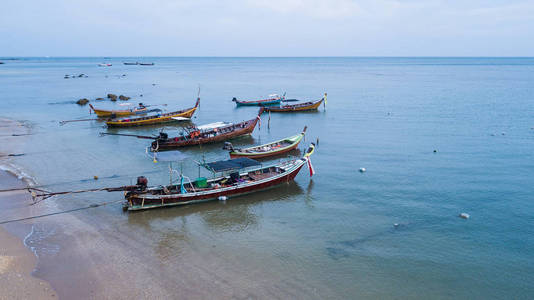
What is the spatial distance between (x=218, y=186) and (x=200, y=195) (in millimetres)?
A: 1313

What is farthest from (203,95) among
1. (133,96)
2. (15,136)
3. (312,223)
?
(312,223)

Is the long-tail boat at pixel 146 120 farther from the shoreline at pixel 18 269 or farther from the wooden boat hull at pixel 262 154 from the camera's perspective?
the shoreline at pixel 18 269

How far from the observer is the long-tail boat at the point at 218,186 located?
66.8 ft

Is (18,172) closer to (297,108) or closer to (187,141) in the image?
(187,141)

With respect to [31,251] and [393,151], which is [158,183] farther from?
[393,151]

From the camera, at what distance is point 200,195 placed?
21328mm

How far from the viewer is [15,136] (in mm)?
36375

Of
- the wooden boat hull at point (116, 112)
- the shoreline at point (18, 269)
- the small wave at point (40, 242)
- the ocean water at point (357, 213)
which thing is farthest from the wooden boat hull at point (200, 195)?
the wooden boat hull at point (116, 112)

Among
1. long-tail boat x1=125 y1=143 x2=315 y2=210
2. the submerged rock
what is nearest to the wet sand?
long-tail boat x1=125 y1=143 x2=315 y2=210

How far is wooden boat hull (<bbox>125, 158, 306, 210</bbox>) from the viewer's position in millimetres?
20208

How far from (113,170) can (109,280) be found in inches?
567

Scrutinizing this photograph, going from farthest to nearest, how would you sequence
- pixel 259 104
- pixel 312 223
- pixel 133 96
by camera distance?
1. pixel 133 96
2. pixel 259 104
3. pixel 312 223

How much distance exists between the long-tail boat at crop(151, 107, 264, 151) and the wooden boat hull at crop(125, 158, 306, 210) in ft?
41.2

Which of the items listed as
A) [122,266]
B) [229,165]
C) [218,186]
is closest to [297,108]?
[229,165]
